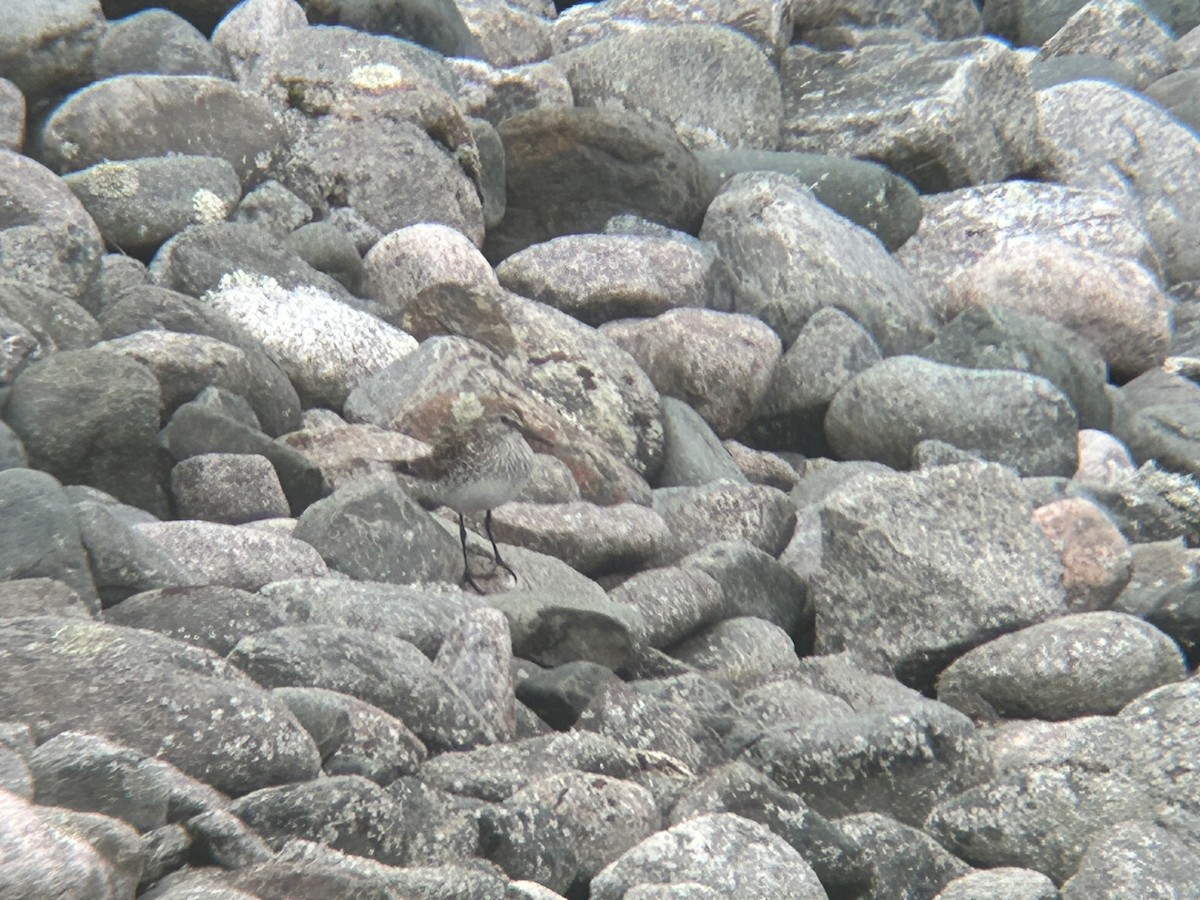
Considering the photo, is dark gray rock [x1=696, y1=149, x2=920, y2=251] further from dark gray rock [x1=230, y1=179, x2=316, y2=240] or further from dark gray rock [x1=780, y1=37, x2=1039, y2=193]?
dark gray rock [x1=230, y1=179, x2=316, y2=240]

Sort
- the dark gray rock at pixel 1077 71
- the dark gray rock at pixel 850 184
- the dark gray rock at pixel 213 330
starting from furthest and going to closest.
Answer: the dark gray rock at pixel 1077 71 → the dark gray rock at pixel 850 184 → the dark gray rock at pixel 213 330

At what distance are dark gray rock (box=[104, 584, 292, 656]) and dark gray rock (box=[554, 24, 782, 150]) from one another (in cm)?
921

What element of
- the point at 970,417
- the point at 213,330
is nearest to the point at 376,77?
the point at 213,330

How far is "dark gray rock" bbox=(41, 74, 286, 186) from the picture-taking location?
31.4 feet

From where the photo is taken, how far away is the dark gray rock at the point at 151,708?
11.3 feet

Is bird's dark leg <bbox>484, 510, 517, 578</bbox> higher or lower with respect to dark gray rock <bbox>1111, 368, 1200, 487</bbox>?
higher

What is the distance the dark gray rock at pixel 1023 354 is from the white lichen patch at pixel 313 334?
3798 mm

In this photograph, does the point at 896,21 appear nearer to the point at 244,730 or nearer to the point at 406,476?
the point at 406,476

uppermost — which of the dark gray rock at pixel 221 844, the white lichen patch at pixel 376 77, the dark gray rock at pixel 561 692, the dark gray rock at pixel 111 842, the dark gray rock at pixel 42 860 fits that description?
the dark gray rock at pixel 42 860

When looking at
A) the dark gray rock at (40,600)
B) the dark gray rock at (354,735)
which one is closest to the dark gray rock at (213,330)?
the dark gray rock at (40,600)

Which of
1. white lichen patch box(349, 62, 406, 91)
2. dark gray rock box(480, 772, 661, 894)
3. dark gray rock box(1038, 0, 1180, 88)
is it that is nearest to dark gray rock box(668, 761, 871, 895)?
dark gray rock box(480, 772, 661, 894)

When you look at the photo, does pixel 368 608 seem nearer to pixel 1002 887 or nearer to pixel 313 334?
pixel 1002 887

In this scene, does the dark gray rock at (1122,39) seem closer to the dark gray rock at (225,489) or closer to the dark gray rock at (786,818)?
the dark gray rock at (225,489)

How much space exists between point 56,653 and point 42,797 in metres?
0.69
